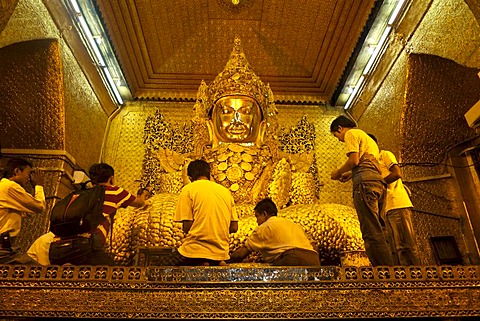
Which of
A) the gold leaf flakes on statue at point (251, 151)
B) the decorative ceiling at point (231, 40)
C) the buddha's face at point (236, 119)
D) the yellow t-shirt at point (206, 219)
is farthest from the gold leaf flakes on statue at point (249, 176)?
the decorative ceiling at point (231, 40)

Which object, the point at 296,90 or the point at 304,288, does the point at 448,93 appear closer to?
the point at 296,90

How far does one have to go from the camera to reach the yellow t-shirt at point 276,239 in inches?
93.7

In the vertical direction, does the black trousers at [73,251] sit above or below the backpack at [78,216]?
below

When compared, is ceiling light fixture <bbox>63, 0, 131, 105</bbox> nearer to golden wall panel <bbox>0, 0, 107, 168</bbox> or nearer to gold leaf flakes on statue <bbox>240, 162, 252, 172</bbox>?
golden wall panel <bbox>0, 0, 107, 168</bbox>

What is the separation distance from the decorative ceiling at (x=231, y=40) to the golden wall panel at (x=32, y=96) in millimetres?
856

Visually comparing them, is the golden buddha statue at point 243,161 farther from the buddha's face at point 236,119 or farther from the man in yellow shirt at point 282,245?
the man in yellow shirt at point 282,245

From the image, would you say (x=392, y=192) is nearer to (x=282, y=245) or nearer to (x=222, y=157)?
(x=282, y=245)

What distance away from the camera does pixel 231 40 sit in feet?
18.1

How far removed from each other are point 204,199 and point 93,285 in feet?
2.37

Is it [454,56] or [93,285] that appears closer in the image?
[93,285]

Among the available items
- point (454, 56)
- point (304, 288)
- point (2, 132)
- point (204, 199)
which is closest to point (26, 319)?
point (204, 199)

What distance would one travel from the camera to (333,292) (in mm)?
1959

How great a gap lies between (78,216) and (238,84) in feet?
10.2

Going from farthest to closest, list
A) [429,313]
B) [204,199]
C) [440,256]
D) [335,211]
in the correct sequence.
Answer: [440,256] → [335,211] → [204,199] → [429,313]
